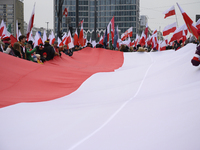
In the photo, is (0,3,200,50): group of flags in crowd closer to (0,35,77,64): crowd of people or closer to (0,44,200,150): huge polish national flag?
(0,35,77,64): crowd of people

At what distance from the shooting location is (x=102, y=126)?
279cm

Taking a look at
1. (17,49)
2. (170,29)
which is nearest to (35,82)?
(17,49)

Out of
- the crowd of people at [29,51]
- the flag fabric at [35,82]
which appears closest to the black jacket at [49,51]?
the crowd of people at [29,51]

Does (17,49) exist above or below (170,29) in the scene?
below

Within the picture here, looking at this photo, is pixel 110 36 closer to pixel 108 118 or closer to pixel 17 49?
pixel 17 49

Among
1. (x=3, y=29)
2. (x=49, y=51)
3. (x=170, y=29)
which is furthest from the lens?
(x=3, y=29)

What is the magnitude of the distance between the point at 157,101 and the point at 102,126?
72 centimetres

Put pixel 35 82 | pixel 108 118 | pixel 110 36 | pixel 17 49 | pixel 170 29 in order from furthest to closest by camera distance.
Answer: pixel 110 36, pixel 170 29, pixel 17 49, pixel 35 82, pixel 108 118

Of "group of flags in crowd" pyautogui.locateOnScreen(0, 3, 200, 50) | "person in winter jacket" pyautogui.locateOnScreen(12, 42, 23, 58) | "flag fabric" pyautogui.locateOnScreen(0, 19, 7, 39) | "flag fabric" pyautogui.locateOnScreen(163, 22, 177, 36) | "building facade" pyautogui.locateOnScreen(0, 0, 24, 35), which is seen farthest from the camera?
"building facade" pyautogui.locateOnScreen(0, 0, 24, 35)

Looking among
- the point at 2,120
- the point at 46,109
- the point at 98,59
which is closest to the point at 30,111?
the point at 46,109

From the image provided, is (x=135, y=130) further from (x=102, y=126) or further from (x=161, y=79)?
(x=161, y=79)

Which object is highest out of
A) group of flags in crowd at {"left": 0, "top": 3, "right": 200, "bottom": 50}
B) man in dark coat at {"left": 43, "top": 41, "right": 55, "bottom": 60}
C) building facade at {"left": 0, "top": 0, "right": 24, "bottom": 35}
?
building facade at {"left": 0, "top": 0, "right": 24, "bottom": 35}

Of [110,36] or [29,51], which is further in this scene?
[110,36]

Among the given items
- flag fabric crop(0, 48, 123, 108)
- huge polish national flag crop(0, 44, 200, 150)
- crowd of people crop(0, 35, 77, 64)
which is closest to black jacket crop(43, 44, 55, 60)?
crowd of people crop(0, 35, 77, 64)
